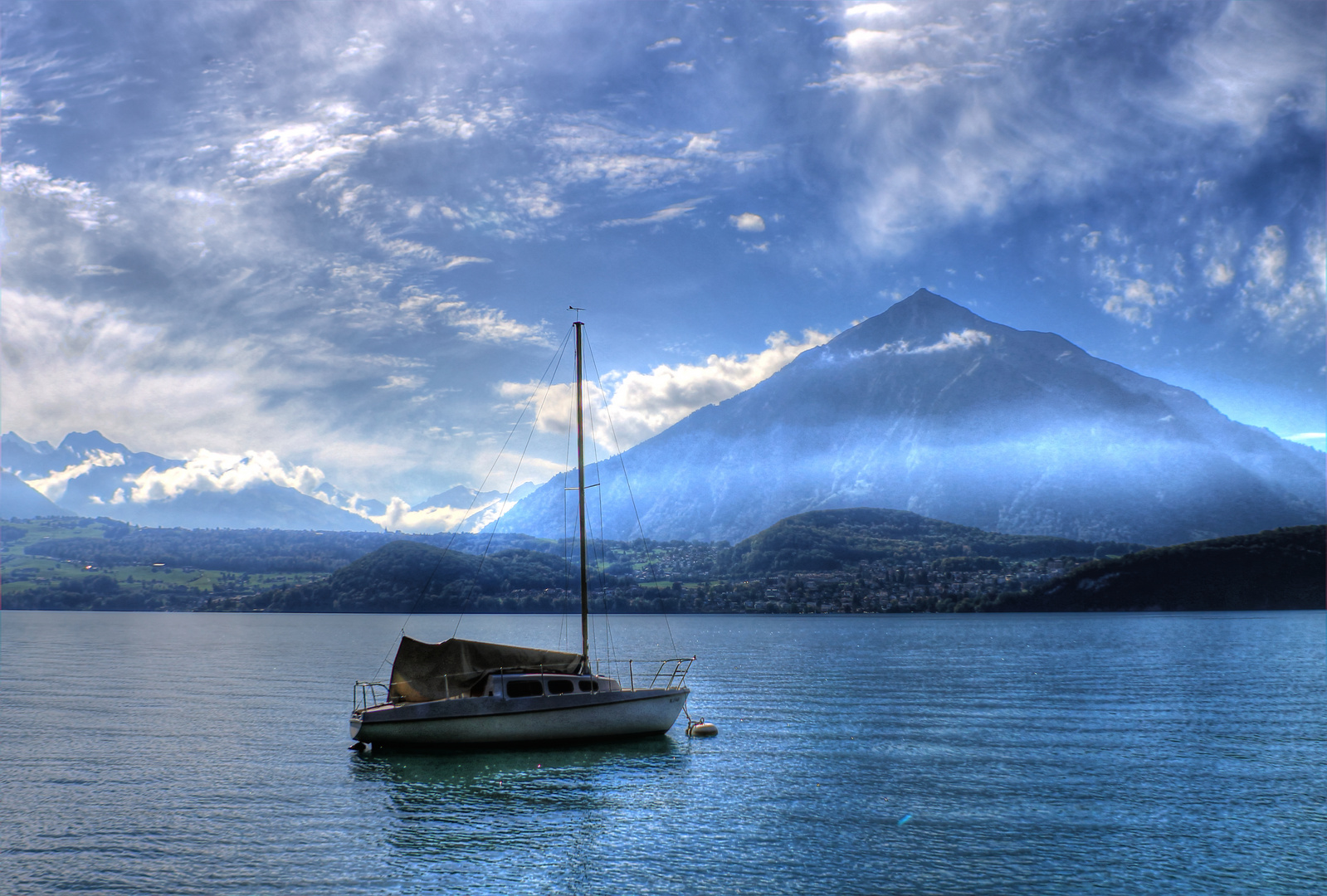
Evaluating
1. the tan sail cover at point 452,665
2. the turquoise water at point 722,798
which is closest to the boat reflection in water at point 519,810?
the turquoise water at point 722,798

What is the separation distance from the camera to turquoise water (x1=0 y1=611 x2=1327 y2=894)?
2416 cm

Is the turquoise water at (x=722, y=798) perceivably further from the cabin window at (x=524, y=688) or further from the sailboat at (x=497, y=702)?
the cabin window at (x=524, y=688)

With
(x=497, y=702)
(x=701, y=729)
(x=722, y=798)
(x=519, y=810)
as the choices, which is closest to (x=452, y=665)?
(x=497, y=702)

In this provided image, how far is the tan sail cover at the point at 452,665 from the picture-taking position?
41.6 m

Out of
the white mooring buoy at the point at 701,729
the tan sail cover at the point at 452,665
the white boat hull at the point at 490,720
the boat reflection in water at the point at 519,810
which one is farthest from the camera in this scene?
the white mooring buoy at the point at 701,729

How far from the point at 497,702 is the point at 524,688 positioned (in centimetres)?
170

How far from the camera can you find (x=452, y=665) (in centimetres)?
4181

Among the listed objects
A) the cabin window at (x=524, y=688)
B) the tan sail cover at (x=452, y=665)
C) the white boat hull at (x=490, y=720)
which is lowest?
the white boat hull at (x=490, y=720)

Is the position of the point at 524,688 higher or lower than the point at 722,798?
higher

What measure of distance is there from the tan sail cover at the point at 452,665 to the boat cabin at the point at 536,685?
575mm

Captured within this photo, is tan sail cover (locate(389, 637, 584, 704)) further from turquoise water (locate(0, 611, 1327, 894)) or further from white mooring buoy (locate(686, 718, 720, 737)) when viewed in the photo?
white mooring buoy (locate(686, 718, 720, 737))

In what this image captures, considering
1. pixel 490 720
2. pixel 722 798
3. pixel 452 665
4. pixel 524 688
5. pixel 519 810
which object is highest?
pixel 452 665

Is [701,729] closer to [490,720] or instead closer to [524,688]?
[524,688]

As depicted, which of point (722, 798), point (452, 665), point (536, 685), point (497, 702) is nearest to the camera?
point (722, 798)
